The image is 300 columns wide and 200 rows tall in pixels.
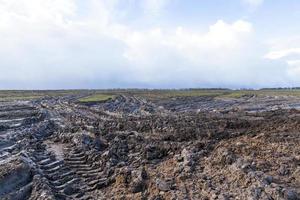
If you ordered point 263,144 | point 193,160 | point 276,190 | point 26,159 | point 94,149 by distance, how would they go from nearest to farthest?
point 276,190 < point 193,160 < point 263,144 < point 26,159 < point 94,149

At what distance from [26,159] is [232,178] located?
1096 cm

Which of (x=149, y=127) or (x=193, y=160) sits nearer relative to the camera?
(x=193, y=160)

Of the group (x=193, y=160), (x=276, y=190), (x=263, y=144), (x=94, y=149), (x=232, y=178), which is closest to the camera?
(x=276, y=190)

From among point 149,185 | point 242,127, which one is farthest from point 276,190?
point 242,127

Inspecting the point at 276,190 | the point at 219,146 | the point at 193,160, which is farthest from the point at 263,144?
the point at 276,190

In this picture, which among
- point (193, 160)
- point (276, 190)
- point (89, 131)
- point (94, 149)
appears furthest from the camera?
point (89, 131)

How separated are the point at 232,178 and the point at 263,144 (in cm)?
565

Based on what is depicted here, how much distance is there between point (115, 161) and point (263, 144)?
6.25m

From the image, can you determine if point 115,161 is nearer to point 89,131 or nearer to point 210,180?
point 210,180

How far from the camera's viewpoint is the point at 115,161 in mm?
22109

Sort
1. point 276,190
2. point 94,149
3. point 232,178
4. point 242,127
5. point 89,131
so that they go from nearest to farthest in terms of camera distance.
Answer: point 276,190 < point 232,178 < point 94,149 < point 242,127 < point 89,131

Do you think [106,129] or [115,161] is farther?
[106,129]

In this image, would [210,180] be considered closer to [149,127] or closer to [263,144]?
[263,144]

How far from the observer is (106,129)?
3434 cm
